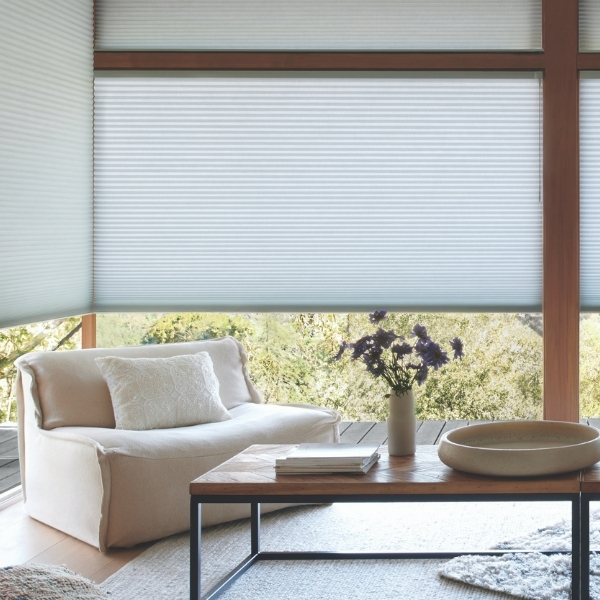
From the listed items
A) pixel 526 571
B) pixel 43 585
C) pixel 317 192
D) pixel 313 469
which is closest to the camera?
pixel 43 585

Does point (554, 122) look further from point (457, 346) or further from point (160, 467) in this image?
point (160, 467)

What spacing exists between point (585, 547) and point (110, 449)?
5.78ft

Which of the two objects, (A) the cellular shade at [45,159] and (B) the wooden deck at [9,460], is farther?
(B) the wooden deck at [9,460]

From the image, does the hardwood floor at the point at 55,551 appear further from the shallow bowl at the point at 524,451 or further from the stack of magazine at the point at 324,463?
the shallow bowl at the point at 524,451

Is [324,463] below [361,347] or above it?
below

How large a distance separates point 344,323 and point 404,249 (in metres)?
0.69

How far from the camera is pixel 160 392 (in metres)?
3.74

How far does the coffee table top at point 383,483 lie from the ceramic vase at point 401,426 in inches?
8.2

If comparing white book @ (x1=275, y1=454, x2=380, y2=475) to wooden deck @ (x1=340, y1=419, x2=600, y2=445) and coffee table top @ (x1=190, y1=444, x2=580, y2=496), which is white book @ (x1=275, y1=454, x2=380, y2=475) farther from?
wooden deck @ (x1=340, y1=419, x2=600, y2=445)

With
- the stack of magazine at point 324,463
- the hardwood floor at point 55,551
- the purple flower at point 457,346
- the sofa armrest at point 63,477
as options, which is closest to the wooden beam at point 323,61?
the sofa armrest at point 63,477

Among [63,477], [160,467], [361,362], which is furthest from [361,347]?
[361,362]

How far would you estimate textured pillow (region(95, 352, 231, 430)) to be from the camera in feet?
12.1

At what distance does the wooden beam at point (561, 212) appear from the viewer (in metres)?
4.62

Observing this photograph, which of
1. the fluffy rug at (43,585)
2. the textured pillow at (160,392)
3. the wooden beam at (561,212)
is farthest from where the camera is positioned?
the wooden beam at (561,212)
